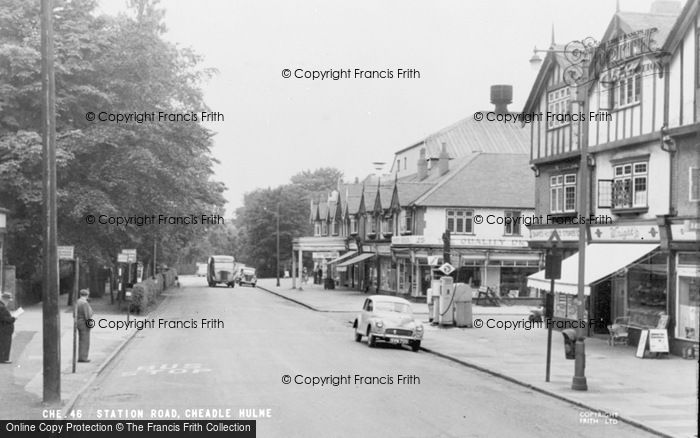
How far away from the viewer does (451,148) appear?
66062mm

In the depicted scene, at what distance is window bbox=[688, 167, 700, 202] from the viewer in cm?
2361

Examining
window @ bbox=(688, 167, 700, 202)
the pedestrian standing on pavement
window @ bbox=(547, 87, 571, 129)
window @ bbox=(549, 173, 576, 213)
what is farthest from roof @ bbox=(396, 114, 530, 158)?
the pedestrian standing on pavement

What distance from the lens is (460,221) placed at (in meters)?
53.4

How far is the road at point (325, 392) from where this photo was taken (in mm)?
13393

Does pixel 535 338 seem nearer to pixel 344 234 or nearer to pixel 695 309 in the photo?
pixel 695 309

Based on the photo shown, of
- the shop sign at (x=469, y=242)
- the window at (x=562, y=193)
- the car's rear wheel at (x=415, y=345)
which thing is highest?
the window at (x=562, y=193)

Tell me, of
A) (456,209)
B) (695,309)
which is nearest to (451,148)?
(456,209)

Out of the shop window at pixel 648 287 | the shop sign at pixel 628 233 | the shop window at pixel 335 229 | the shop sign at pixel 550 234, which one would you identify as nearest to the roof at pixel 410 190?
the shop sign at pixel 550 234

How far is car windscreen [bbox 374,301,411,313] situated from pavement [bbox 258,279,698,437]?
1440mm

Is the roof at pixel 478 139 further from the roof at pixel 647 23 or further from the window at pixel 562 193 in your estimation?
the roof at pixel 647 23

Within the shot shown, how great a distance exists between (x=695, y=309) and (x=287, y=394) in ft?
43.2

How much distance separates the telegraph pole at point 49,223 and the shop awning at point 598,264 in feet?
47.1

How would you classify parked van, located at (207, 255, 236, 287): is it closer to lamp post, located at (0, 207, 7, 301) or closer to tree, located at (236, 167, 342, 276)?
tree, located at (236, 167, 342, 276)

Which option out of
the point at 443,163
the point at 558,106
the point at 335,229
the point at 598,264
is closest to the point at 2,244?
the point at 558,106
